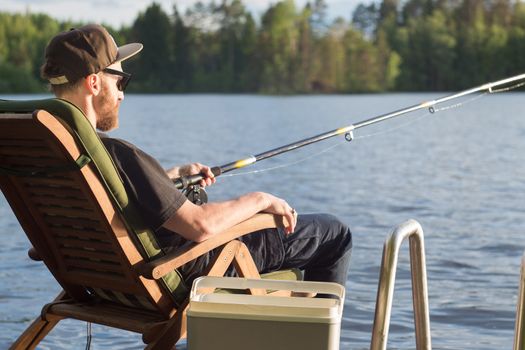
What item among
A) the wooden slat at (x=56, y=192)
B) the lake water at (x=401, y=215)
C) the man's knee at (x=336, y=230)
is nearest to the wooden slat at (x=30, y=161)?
the wooden slat at (x=56, y=192)

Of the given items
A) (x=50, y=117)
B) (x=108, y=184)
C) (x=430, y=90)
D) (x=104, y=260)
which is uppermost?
(x=50, y=117)

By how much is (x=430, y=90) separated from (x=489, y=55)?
22.6 feet

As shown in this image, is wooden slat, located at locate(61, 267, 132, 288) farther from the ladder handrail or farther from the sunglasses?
the ladder handrail

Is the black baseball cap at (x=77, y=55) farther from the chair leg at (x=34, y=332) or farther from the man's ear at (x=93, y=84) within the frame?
the chair leg at (x=34, y=332)

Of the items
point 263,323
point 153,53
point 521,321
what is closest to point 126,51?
point 263,323

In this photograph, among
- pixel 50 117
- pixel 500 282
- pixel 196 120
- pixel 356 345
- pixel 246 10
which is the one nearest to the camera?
pixel 50 117

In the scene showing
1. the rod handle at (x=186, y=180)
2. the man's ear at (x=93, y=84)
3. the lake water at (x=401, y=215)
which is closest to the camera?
the man's ear at (x=93, y=84)

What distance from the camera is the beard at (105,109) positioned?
143 inches

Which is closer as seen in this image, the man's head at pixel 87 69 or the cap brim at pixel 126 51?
the man's head at pixel 87 69

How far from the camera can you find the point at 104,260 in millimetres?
3604

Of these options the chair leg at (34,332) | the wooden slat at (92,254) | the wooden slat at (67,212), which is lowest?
the chair leg at (34,332)

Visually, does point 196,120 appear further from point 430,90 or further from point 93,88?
point 430,90

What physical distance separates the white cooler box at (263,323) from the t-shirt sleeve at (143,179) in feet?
1.72

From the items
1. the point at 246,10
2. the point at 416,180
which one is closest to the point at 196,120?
the point at 416,180
